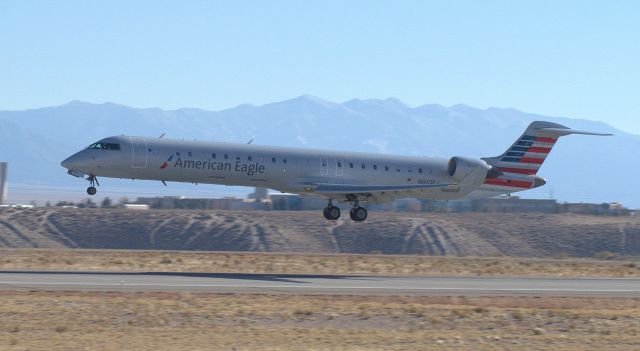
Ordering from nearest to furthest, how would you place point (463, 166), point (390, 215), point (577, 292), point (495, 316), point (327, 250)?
point (495, 316) < point (577, 292) < point (463, 166) < point (327, 250) < point (390, 215)

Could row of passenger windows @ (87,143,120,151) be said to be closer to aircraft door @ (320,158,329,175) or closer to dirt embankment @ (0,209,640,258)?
aircraft door @ (320,158,329,175)

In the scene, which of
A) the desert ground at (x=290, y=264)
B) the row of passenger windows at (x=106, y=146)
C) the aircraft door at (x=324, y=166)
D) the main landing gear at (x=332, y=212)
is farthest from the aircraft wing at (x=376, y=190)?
the row of passenger windows at (x=106, y=146)

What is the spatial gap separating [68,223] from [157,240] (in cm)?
654

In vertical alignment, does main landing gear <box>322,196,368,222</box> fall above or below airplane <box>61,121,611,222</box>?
below

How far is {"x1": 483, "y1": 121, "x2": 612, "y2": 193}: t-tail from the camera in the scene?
4475cm

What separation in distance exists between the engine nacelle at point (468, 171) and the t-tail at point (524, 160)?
0.62m

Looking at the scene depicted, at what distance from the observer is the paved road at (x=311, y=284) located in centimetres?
2841

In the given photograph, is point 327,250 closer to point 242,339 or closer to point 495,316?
point 495,316

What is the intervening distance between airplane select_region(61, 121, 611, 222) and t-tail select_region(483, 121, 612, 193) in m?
0.04

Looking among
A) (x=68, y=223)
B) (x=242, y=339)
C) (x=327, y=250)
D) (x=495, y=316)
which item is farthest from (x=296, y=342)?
(x=68, y=223)

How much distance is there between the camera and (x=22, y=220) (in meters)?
64.2

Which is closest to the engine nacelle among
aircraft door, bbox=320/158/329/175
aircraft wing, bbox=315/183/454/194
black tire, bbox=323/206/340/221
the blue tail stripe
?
the blue tail stripe

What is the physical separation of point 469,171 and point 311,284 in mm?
14871

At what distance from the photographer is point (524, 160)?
45.3m
